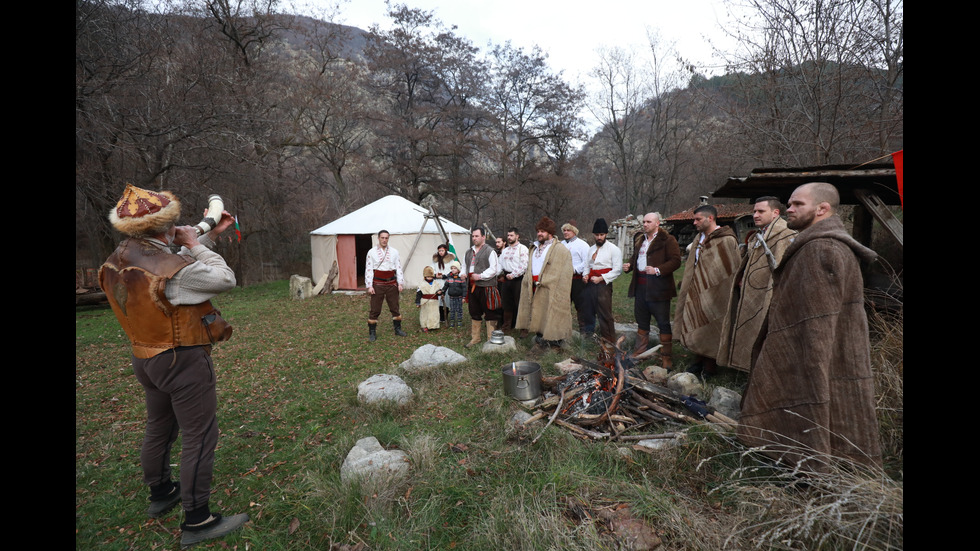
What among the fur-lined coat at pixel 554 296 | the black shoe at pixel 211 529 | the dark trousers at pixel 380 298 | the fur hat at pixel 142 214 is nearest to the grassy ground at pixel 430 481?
the black shoe at pixel 211 529

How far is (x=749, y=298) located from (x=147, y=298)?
4.31m

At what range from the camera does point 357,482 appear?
266cm

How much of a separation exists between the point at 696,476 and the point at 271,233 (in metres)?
19.5

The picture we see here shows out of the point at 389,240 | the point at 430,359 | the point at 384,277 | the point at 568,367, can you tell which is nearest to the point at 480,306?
the point at 430,359

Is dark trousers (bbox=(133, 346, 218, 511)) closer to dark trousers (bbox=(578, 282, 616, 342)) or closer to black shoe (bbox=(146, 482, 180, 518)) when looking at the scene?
black shoe (bbox=(146, 482, 180, 518))

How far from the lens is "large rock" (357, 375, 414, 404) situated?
412 centimetres

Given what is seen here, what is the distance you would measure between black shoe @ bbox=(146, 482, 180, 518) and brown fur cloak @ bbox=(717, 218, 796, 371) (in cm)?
436

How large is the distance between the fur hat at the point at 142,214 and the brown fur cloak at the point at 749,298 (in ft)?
13.7

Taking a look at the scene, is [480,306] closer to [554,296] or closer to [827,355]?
[554,296]

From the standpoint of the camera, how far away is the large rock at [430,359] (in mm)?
5177

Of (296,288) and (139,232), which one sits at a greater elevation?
(139,232)

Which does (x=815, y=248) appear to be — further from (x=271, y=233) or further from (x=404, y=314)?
(x=271, y=233)

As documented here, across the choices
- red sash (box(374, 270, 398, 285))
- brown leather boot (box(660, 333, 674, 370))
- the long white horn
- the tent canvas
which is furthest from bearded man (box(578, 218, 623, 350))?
the tent canvas
